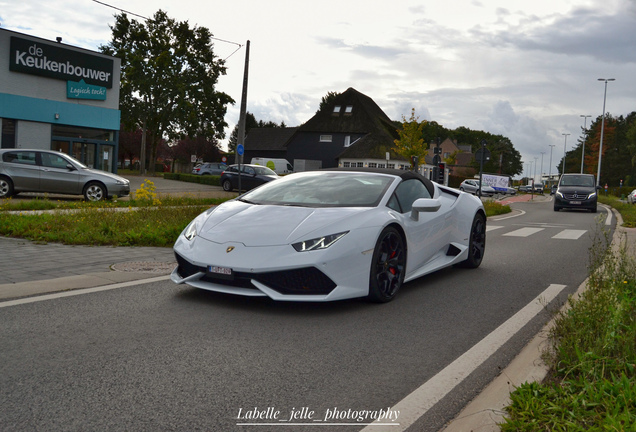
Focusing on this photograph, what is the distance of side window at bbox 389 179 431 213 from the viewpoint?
20.6 feet

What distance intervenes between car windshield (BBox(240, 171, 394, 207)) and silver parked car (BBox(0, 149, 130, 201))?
13914 millimetres

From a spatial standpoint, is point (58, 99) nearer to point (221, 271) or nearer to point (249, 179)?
point (249, 179)

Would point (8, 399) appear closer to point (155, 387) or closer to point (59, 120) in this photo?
point (155, 387)

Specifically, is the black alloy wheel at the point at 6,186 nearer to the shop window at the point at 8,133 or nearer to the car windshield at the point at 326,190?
the shop window at the point at 8,133

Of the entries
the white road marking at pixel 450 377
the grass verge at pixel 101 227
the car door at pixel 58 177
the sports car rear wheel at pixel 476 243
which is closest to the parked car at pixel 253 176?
the car door at pixel 58 177

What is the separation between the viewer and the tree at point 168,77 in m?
50.0

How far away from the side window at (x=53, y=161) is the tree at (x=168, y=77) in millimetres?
31870

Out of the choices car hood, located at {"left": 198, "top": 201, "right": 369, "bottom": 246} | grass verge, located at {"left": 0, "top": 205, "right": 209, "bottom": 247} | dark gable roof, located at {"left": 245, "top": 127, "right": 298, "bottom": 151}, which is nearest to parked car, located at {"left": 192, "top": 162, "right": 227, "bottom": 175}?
dark gable roof, located at {"left": 245, "top": 127, "right": 298, "bottom": 151}

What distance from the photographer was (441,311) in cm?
554

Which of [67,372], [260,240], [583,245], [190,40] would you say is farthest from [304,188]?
[190,40]

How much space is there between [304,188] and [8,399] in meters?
3.72

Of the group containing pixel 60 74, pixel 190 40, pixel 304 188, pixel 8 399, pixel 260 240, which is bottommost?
pixel 8 399

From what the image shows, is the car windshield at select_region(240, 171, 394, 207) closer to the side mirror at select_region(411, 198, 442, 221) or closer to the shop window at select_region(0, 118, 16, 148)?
the side mirror at select_region(411, 198, 442, 221)

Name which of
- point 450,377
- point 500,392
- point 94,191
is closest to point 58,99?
point 94,191
